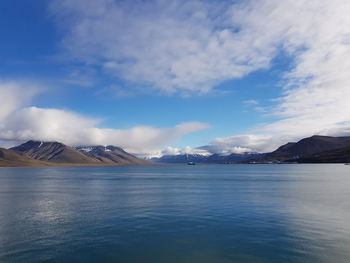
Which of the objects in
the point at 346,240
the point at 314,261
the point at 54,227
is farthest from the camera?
the point at 54,227

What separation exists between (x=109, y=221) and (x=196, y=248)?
691 inches

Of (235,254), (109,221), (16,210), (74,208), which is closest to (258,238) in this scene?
(235,254)

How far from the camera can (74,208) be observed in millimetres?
49219

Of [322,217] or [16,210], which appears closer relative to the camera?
[322,217]

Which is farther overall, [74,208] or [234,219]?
[74,208]

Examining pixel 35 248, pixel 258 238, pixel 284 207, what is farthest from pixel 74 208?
pixel 284 207

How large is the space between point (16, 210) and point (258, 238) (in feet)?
144

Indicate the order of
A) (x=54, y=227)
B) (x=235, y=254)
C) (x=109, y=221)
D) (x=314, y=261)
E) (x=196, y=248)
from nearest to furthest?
(x=314, y=261), (x=235, y=254), (x=196, y=248), (x=54, y=227), (x=109, y=221)

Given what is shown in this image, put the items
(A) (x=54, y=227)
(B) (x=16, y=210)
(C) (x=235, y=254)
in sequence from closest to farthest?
(C) (x=235, y=254) < (A) (x=54, y=227) < (B) (x=16, y=210)

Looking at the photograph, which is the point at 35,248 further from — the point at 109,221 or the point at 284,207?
the point at 284,207

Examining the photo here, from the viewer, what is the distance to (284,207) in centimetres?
4875

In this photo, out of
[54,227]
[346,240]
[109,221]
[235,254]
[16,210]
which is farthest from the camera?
[16,210]

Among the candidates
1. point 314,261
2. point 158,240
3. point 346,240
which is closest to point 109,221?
point 158,240

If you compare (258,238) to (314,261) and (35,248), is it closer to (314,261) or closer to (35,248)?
(314,261)
